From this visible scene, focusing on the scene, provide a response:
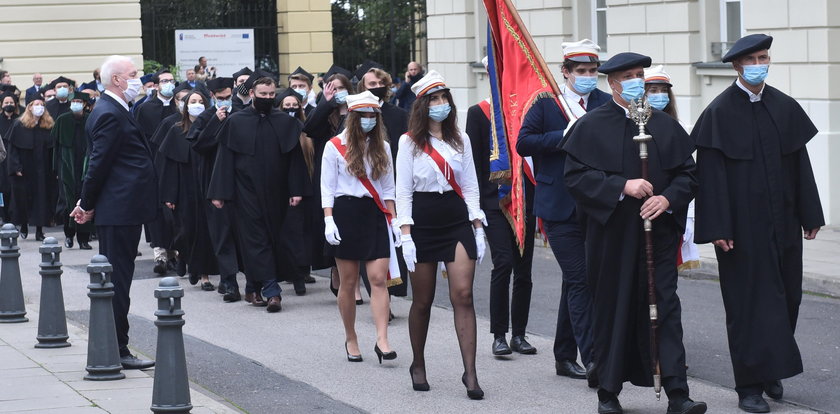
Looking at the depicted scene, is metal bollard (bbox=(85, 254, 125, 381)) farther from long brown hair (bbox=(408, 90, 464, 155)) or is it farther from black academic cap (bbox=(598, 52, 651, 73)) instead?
black academic cap (bbox=(598, 52, 651, 73))

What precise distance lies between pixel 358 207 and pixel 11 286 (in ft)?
10.4

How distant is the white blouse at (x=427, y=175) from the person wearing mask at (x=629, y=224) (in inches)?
40.8

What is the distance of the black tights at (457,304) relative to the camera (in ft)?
27.0

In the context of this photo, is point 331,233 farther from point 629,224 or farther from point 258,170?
point 258,170

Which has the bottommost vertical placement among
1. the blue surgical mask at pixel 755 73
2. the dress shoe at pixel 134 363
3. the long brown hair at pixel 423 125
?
the dress shoe at pixel 134 363

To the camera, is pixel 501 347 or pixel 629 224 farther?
pixel 501 347

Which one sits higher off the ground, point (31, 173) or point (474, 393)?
point (31, 173)

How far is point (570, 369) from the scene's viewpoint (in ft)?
28.8

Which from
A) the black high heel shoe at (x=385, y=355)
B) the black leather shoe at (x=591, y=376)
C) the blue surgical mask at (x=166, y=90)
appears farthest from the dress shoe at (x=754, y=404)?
the blue surgical mask at (x=166, y=90)

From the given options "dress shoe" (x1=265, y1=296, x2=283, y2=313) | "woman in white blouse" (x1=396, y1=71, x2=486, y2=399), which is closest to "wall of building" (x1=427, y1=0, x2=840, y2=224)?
→ "dress shoe" (x1=265, y1=296, x2=283, y2=313)

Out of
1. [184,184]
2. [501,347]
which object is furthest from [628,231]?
[184,184]

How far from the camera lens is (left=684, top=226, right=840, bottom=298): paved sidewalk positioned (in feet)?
40.0

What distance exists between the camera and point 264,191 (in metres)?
12.5

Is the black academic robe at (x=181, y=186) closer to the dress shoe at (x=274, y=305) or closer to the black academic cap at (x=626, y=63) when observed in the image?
the dress shoe at (x=274, y=305)
